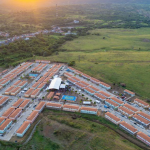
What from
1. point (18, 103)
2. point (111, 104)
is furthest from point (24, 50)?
point (111, 104)

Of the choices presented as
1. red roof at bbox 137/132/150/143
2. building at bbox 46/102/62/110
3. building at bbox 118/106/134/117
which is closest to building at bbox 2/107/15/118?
building at bbox 46/102/62/110

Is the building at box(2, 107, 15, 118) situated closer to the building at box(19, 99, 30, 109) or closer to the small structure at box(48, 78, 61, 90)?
the building at box(19, 99, 30, 109)

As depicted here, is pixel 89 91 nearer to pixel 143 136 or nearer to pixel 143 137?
pixel 143 136

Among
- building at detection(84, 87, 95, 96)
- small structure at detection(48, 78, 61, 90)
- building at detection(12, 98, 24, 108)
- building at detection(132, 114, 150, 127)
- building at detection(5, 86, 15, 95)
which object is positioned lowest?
building at detection(132, 114, 150, 127)

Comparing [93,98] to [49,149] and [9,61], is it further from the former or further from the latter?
[9,61]

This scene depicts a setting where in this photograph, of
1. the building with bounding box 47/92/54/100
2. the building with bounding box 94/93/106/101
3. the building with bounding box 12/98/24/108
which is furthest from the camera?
the building with bounding box 47/92/54/100

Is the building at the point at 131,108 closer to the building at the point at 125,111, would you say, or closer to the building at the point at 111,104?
the building at the point at 125,111

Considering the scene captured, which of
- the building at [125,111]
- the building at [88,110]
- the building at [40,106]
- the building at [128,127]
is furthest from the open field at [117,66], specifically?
the building at [40,106]

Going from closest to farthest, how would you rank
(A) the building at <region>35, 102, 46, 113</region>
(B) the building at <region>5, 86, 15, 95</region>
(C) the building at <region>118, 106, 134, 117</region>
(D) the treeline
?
(C) the building at <region>118, 106, 134, 117</region> → (A) the building at <region>35, 102, 46, 113</region> → (B) the building at <region>5, 86, 15, 95</region> → (D) the treeline
